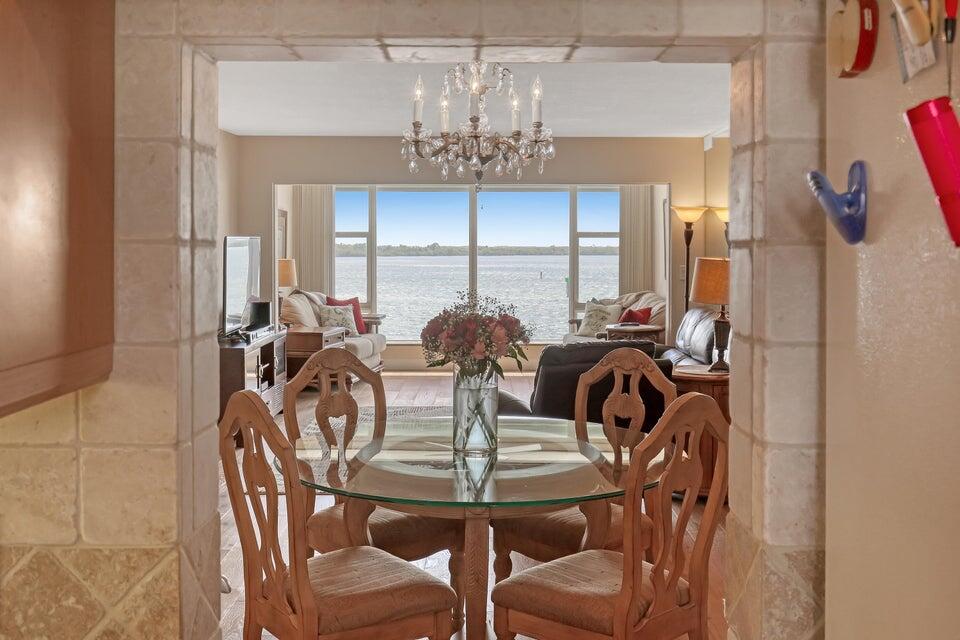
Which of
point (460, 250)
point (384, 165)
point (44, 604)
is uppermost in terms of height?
point (384, 165)

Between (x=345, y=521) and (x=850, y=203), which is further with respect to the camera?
(x=345, y=521)

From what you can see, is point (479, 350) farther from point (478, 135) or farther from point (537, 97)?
point (478, 135)

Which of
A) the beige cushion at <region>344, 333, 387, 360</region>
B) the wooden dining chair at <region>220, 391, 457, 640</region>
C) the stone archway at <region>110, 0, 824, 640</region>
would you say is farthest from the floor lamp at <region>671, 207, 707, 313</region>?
the stone archway at <region>110, 0, 824, 640</region>

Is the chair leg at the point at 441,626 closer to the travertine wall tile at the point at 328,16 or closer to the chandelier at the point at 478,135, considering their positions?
the travertine wall tile at the point at 328,16

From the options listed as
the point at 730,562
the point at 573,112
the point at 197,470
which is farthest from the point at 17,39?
the point at 573,112

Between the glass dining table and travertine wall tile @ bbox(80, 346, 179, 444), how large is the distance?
2.50ft

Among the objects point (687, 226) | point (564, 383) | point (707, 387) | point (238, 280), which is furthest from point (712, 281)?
point (687, 226)

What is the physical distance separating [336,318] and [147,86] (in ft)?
26.1

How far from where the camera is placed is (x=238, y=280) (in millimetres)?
6785

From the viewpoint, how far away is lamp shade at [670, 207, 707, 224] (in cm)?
897

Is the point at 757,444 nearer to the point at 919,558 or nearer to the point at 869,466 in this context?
the point at 869,466

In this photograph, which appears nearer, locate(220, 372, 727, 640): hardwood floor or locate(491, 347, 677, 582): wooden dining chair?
locate(491, 347, 677, 582): wooden dining chair

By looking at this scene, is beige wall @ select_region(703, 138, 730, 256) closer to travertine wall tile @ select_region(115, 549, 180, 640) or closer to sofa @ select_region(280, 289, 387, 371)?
sofa @ select_region(280, 289, 387, 371)

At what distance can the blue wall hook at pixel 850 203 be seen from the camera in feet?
4.28
